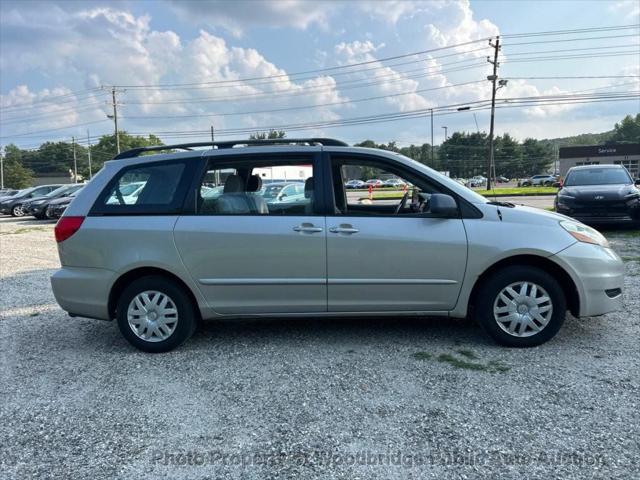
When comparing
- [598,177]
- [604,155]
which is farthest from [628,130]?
[598,177]

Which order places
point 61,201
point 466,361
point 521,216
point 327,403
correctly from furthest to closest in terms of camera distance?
point 61,201 → point 521,216 → point 466,361 → point 327,403

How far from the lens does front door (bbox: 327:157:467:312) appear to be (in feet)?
13.2

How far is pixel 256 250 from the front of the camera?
13.4 feet

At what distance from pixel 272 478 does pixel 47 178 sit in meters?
119

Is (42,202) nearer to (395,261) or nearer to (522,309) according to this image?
(395,261)

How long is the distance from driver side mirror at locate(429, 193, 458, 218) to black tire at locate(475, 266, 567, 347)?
0.66 m

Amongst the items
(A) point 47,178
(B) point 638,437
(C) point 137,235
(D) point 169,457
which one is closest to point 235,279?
(C) point 137,235

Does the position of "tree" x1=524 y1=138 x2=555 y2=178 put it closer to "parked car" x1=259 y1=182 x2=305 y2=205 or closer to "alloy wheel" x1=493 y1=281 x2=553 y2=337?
"alloy wheel" x1=493 y1=281 x2=553 y2=337

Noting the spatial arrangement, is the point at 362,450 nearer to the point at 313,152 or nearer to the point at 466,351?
the point at 466,351

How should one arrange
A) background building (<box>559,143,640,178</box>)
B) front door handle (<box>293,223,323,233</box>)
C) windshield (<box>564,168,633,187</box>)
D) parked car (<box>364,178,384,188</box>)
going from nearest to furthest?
1. front door handle (<box>293,223,323,233</box>)
2. parked car (<box>364,178,384,188</box>)
3. windshield (<box>564,168,633,187</box>)
4. background building (<box>559,143,640,178</box>)

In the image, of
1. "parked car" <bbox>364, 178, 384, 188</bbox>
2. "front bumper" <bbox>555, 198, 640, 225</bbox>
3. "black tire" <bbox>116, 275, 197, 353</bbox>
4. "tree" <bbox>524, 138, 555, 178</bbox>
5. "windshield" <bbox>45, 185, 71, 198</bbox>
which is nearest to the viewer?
"black tire" <bbox>116, 275, 197, 353</bbox>

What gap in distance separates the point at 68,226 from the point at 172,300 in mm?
1150

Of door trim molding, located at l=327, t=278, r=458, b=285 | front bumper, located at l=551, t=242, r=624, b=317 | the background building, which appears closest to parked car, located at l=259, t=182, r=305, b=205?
door trim molding, located at l=327, t=278, r=458, b=285

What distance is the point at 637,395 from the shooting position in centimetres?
323
